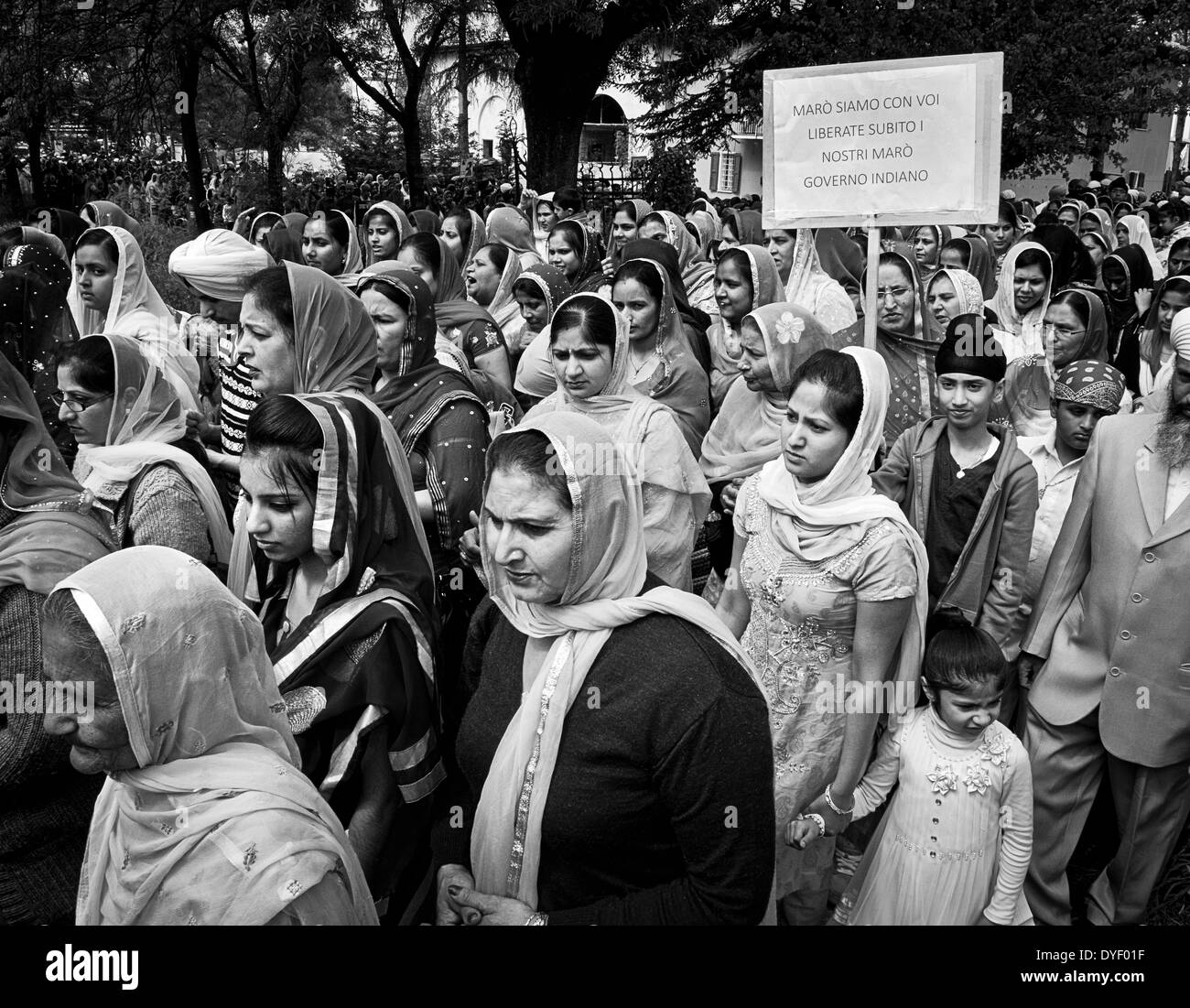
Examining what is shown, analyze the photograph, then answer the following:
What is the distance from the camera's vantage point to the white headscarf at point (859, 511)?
9.81 feet

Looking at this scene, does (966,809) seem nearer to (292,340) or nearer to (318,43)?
(292,340)

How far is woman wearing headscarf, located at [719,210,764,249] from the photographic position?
37.6 feet

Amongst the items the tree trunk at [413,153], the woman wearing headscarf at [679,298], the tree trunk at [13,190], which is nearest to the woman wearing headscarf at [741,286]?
the woman wearing headscarf at [679,298]

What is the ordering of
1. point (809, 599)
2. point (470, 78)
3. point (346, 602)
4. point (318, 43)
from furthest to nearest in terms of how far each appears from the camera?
point (470, 78) < point (318, 43) < point (809, 599) < point (346, 602)

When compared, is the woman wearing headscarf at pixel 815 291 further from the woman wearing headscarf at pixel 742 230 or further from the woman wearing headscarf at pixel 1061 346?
the woman wearing headscarf at pixel 742 230

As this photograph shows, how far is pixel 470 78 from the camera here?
59.9 ft

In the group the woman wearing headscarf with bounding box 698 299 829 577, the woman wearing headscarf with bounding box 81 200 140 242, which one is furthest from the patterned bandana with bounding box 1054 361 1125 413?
the woman wearing headscarf with bounding box 81 200 140 242

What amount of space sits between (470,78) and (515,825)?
17.8 meters

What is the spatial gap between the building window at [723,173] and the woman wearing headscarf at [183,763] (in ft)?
102


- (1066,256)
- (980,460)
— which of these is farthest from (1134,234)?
(980,460)

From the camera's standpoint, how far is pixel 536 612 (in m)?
2.16

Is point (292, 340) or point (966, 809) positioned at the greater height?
point (292, 340)

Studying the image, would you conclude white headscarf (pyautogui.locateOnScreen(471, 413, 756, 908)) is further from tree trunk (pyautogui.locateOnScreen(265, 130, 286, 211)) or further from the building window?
the building window

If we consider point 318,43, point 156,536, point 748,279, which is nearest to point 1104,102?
point 318,43
